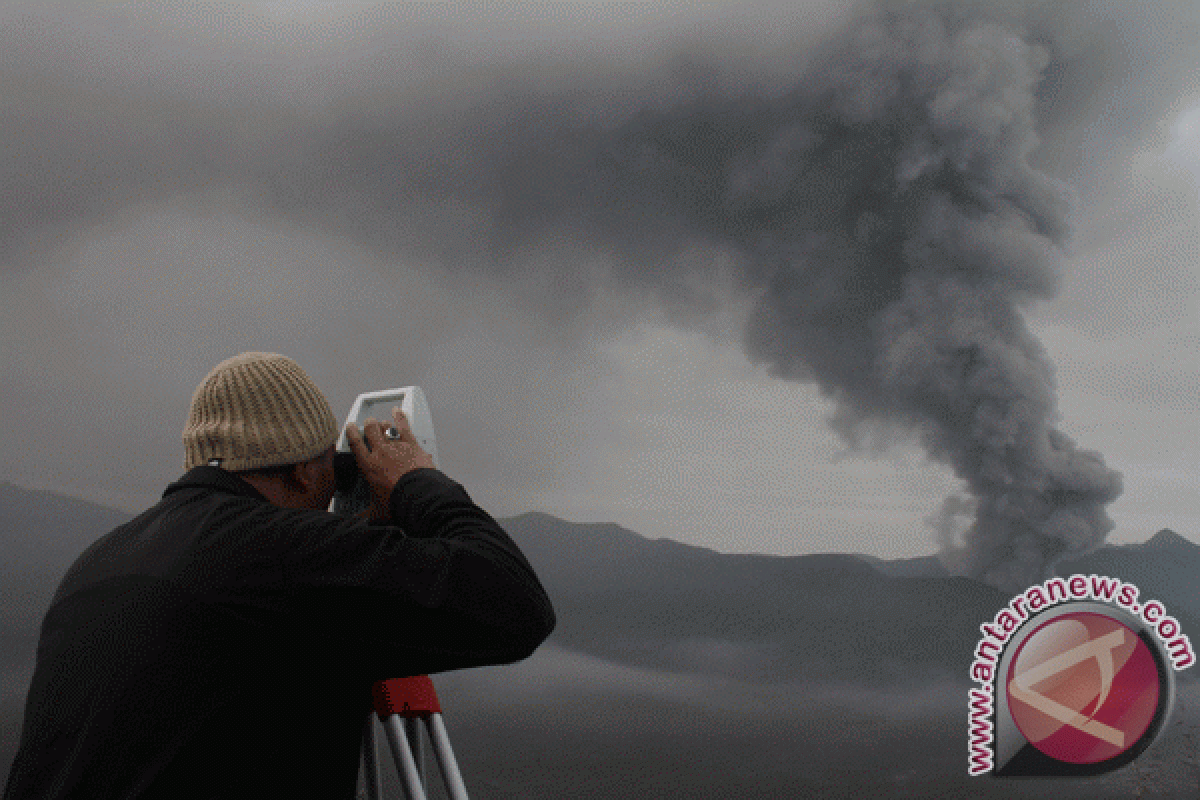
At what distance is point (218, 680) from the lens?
2.08 feet

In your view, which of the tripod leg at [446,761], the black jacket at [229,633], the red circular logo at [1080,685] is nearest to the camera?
the black jacket at [229,633]

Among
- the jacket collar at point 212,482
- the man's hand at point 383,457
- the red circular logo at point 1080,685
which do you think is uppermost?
the man's hand at point 383,457

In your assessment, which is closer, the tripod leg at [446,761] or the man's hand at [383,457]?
the man's hand at [383,457]

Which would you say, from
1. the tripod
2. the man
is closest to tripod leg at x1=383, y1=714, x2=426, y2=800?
the tripod

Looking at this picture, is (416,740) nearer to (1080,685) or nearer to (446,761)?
(446,761)

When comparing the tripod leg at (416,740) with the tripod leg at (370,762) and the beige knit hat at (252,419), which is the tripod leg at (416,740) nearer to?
the tripod leg at (370,762)

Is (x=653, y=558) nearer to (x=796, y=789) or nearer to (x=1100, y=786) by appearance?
(x=796, y=789)

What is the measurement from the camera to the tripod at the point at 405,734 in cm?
96

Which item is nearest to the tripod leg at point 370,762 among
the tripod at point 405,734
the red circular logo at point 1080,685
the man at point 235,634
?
the tripod at point 405,734

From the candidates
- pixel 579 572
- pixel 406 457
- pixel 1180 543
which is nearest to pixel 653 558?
pixel 579 572

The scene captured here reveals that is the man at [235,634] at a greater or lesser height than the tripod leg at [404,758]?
greater

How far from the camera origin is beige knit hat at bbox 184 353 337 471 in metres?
0.73

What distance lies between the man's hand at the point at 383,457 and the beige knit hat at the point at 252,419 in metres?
0.06

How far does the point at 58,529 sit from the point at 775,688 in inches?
151
